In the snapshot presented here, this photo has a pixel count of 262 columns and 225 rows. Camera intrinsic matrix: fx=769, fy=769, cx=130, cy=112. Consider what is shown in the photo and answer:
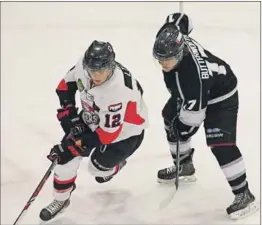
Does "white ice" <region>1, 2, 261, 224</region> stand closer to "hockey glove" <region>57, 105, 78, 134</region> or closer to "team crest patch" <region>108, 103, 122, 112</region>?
"hockey glove" <region>57, 105, 78, 134</region>

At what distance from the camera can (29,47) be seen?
4.49 m

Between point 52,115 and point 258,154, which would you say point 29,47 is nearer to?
point 52,115

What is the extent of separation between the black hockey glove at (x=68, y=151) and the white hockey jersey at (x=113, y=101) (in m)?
0.08

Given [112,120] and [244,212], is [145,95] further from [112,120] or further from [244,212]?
[112,120]

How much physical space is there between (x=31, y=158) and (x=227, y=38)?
5.69ft

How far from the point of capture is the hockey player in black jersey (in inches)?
105

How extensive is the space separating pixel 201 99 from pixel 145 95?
121 cm

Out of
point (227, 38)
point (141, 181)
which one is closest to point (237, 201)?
point (141, 181)

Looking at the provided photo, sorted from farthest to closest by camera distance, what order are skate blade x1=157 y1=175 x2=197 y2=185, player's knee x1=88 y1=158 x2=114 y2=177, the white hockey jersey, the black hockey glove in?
skate blade x1=157 y1=175 x2=197 y2=185, player's knee x1=88 y1=158 x2=114 y2=177, the black hockey glove, the white hockey jersey

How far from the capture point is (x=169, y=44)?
2629 mm

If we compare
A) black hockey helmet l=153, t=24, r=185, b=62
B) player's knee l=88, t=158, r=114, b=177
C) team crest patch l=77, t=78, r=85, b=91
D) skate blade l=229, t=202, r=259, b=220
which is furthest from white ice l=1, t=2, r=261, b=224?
black hockey helmet l=153, t=24, r=185, b=62

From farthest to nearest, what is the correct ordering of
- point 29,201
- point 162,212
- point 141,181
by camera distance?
point 141,181
point 162,212
point 29,201

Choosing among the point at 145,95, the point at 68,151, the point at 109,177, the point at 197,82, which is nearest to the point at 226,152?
the point at 197,82

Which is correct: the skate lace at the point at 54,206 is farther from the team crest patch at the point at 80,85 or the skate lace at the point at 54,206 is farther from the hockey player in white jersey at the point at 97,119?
the team crest patch at the point at 80,85
